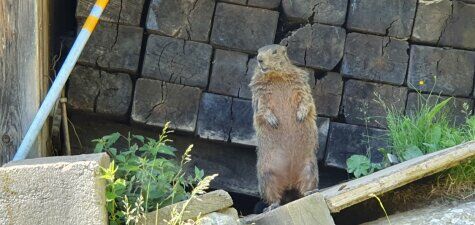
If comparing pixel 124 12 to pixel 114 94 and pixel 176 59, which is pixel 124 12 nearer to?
pixel 176 59

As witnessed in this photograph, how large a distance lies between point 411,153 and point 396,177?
1.02 meters

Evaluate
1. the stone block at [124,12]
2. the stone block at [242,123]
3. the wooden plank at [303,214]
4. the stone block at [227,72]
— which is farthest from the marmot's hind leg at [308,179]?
the stone block at [124,12]

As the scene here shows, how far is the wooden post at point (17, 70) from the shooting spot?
5.39 meters

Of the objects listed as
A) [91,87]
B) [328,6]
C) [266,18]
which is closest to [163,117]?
[91,87]

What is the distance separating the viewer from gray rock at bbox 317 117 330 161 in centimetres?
718

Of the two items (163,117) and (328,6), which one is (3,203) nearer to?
(163,117)

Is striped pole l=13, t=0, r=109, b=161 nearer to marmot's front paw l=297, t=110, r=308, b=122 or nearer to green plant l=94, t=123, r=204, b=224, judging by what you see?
green plant l=94, t=123, r=204, b=224

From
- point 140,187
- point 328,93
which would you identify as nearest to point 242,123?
point 328,93

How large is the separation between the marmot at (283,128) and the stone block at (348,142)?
52 centimetres

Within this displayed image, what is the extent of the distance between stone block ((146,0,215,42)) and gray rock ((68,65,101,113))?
0.59 meters

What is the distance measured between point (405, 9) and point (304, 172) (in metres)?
1.57

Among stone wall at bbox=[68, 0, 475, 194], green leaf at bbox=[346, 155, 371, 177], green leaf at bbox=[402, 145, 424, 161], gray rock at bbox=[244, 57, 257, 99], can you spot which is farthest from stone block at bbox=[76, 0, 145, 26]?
green leaf at bbox=[402, 145, 424, 161]

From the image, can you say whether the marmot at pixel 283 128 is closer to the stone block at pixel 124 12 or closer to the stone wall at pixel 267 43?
the stone wall at pixel 267 43

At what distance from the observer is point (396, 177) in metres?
5.34
